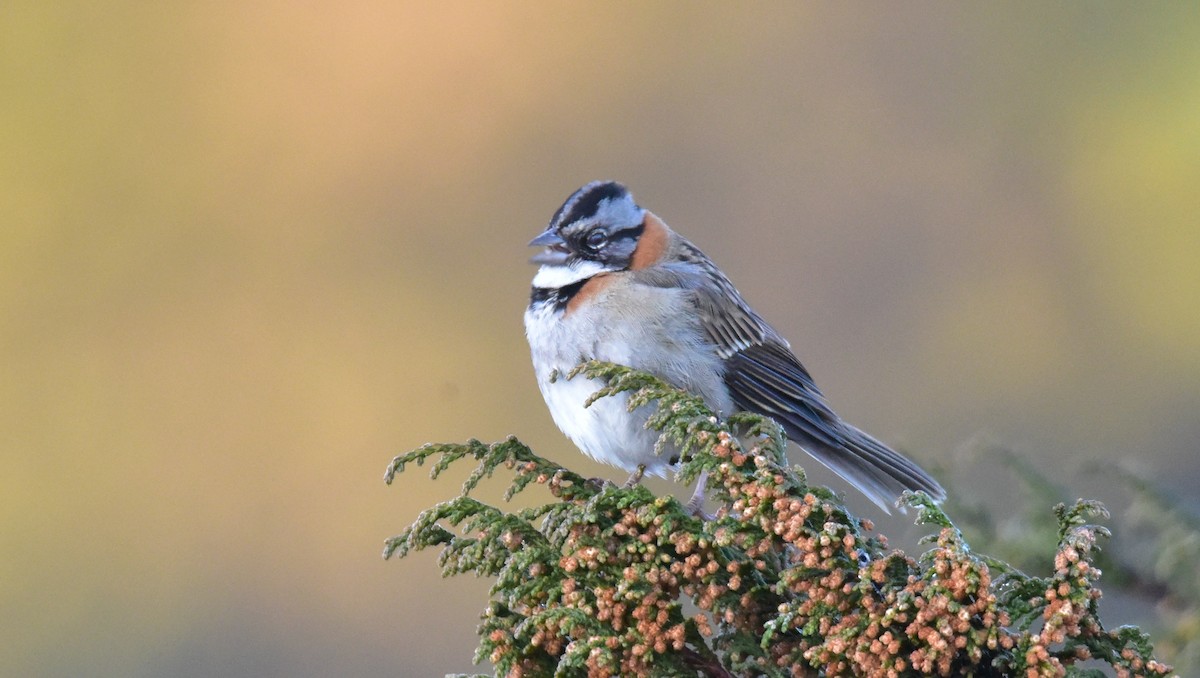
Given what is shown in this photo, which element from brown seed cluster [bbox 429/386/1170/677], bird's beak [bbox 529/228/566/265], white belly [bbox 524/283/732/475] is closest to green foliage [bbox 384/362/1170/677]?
brown seed cluster [bbox 429/386/1170/677]

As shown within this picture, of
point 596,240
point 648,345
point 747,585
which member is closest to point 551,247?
point 596,240

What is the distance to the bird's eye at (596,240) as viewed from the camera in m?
3.52

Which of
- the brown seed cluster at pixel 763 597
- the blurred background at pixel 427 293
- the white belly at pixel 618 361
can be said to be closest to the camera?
the brown seed cluster at pixel 763 597

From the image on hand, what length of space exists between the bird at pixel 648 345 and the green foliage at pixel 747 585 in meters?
1.00

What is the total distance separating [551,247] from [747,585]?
167 cm

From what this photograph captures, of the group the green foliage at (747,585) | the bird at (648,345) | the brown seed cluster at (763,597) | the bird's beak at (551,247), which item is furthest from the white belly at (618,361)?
the brown seed cluster at (763,597)

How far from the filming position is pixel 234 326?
816 cm

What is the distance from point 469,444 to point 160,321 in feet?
21.0

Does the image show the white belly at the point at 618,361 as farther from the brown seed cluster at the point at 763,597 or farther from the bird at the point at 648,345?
the brown seed cluster at the point at 763,597

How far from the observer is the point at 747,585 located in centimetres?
197

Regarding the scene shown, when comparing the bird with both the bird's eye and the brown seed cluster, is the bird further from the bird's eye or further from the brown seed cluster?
the brown seed cluster

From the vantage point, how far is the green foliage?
66.6 inches

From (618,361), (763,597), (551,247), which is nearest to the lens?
(763,597)

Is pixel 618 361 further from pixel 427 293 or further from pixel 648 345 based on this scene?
pixel 427 293
